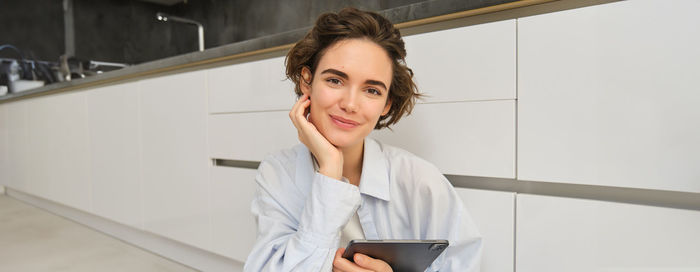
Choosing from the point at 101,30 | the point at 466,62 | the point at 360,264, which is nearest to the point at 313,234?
the point at 360,264

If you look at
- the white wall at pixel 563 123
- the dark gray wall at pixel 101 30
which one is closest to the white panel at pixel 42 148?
the dark gray wall at pixel 101 30

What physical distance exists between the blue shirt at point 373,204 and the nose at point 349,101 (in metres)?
0.12

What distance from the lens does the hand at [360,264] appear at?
633mm

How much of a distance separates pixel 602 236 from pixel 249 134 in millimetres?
968

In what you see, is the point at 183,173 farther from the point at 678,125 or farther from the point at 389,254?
the point at 678,125

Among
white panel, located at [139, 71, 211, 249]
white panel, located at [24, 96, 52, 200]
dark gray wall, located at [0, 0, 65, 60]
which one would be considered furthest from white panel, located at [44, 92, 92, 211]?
dark gray wall, located at [0, 0, 65, 60]

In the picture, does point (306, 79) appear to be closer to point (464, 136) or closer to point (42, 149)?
point (464, 136)

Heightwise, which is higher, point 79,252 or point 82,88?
point 82,88

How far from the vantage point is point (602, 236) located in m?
0.72

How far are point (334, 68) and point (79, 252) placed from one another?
167 cm

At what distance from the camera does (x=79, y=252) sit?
1776 millimetres

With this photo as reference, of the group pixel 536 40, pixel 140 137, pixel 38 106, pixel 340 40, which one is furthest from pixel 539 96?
pixel 38 106

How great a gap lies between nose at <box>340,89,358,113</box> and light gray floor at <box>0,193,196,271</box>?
1176mm

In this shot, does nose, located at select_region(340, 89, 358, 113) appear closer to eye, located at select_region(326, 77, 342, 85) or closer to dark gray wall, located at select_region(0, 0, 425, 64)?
eye, located at select_region(326, 77, 342, 85)
